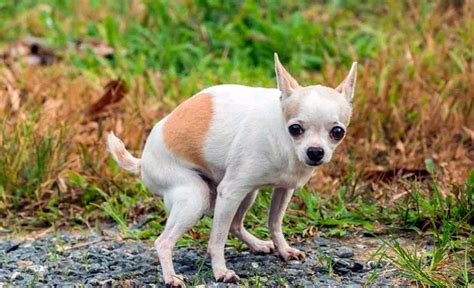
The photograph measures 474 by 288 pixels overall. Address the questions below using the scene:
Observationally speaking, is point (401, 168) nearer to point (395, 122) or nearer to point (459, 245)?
point (395, 122)

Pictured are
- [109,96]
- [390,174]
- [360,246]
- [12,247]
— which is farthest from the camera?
[109,96]

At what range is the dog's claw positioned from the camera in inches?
172

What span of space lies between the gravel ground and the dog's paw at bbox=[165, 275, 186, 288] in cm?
6

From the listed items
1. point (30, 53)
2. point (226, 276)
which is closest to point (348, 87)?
point (226, 276)

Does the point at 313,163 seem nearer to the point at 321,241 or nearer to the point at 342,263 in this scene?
the point at 342,263

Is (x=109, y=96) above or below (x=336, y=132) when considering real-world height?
below

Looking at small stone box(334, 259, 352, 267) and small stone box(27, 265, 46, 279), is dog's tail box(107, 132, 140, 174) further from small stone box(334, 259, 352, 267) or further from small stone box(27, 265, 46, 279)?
small stone box(334, 259, 352, 267)

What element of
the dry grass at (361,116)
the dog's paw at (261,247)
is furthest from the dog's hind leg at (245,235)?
the dry grass at (361,116)

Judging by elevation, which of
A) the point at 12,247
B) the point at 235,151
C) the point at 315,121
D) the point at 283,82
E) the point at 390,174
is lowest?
the point at 12,247

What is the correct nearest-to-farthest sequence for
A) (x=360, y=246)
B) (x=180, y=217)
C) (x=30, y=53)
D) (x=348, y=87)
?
(x=348, y=87) → (x=180, y=217) → (x=360, y=246) → (x=30, y=53)

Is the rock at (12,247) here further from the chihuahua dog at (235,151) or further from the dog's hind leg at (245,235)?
the dog's hind leg at (245,235)

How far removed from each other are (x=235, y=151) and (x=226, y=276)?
0.57 m

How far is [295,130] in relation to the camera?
4.09 m

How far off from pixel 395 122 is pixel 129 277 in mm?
2679
